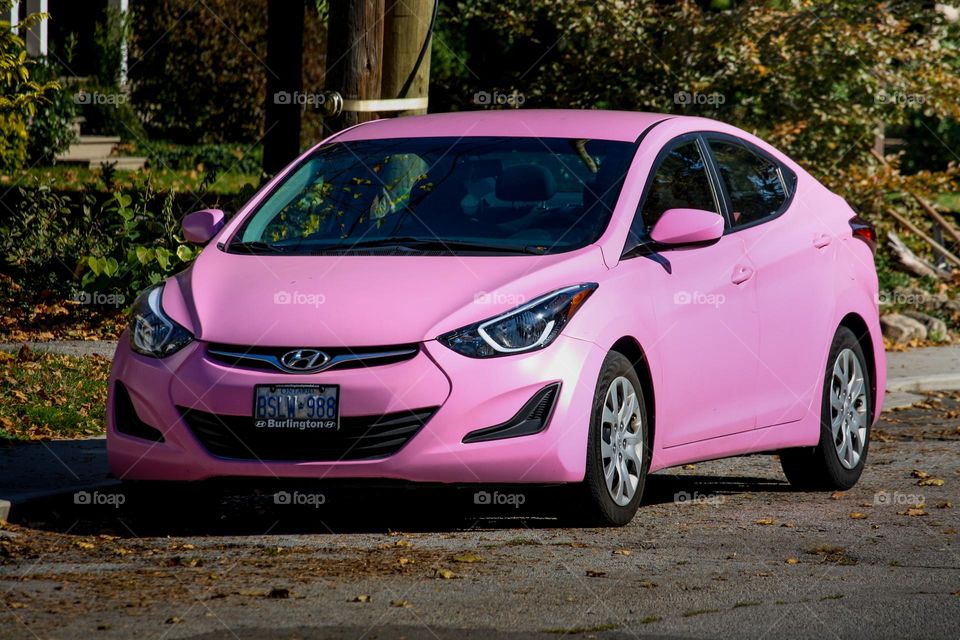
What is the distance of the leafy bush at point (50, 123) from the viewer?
20703mm

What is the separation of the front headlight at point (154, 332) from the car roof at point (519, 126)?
5.45ft

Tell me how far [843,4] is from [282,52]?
5.88 metres

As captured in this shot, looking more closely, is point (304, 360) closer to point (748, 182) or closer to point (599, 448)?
point (599, 448)

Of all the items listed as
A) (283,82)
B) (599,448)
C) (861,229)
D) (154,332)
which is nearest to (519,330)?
(599,448)

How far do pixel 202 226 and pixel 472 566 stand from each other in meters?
2.39

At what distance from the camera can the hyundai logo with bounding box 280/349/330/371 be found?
6.41 meters

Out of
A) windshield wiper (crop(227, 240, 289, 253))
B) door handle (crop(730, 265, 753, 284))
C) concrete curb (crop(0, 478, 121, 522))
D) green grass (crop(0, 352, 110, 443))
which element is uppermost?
windshield wiper (crop(227, 240, 289, 253))

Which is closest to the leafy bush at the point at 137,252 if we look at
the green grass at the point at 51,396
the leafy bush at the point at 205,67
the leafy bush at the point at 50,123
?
the green grass at the point at 51,396

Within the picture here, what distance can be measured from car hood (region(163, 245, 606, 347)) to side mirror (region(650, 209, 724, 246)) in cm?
41

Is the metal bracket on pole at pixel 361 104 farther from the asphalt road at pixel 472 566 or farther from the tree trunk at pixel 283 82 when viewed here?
the tree trunk at pixel 283 82

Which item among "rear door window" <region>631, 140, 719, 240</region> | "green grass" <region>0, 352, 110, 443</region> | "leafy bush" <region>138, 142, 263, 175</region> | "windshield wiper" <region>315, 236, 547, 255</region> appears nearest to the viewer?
"windshield wiper" <region>315, 236, 547, 255</region>

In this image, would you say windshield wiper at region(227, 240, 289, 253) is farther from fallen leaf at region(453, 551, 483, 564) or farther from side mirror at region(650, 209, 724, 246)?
fallen leaf at region(453, 551, 483, 564)

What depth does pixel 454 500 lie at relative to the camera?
8.02 meters

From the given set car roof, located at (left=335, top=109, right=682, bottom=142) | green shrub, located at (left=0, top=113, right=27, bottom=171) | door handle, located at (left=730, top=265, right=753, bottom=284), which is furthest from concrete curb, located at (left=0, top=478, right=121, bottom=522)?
green shrub, located at (left=0, top=113, right=27, bottom=171)
